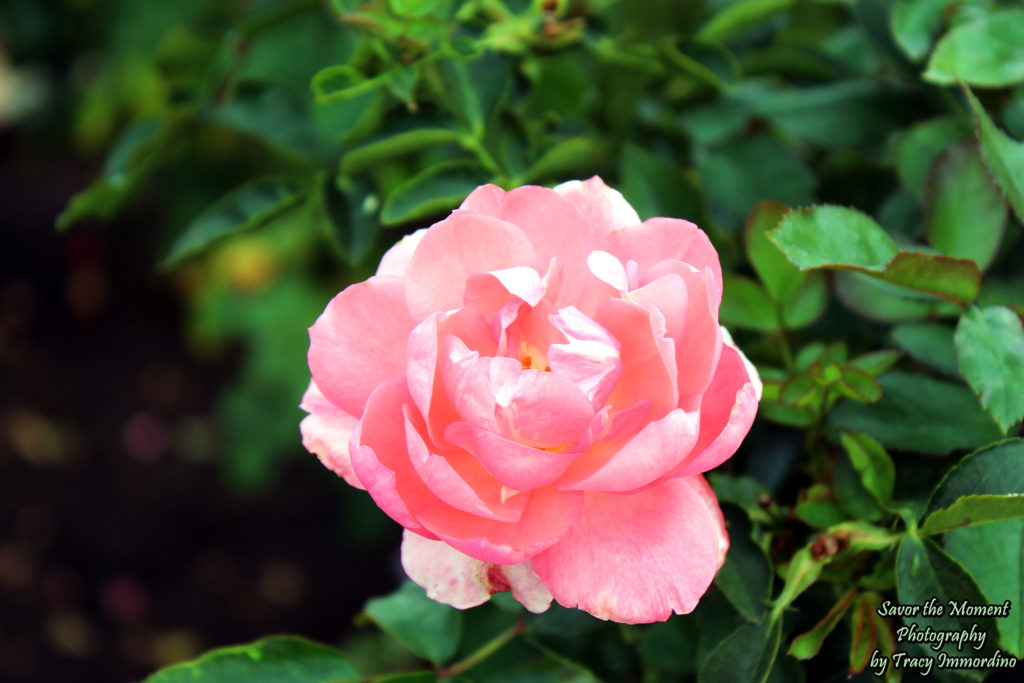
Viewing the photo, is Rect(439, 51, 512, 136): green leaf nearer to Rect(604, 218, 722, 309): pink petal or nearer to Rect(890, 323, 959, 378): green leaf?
Rect(604, 218, 722, 309): pink petal

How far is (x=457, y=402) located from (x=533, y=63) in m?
0.32

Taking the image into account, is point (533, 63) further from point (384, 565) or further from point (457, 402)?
point (384, 565)

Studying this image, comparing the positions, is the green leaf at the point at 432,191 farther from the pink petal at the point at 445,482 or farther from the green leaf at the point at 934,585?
the green leaf at the point at 934,585

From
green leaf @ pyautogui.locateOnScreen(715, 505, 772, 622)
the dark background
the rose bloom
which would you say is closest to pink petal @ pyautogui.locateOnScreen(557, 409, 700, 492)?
the rose bloom

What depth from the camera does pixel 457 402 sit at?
1.36 ft

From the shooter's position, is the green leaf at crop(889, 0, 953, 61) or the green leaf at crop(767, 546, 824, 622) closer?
the green leaf at crop(767, 546, 824, 622)

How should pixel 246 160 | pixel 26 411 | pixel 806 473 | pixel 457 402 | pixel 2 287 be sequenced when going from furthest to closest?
1. pixel 2 287
2. pixel 26 411
3. pixel 246 160
4. pixel 806 473
5. pixel 457 402

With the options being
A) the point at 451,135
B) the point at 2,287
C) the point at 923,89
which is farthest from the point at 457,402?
the point at 2,287

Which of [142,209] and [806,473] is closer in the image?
[806,473]

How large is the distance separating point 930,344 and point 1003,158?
12 centimetres

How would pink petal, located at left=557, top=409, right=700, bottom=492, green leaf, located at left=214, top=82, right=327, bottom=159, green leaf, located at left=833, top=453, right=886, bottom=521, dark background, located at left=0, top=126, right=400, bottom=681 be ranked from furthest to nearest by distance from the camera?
dark background, located at left=0, top=126, right=400, bottom=681, green leaf, located at left=214, top=82, right=327, bottom=159, green leaf, located at left=833, top=453, right=886, bottom=521, pink petal, located at left=557, top=409, right=700, bottom=492

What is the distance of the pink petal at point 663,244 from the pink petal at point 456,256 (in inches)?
1.8

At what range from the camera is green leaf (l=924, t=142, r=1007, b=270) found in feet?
1.74

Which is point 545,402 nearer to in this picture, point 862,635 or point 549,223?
point 549,223
